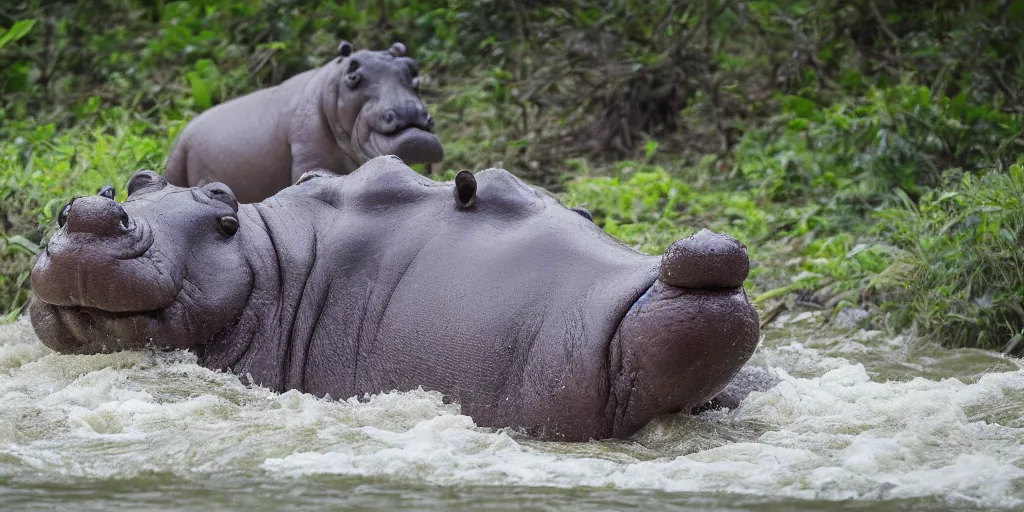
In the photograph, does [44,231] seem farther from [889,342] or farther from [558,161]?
[558,161]

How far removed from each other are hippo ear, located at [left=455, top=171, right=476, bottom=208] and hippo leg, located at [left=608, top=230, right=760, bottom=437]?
75 cm

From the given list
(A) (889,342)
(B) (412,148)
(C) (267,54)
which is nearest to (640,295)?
(A) (889,342)

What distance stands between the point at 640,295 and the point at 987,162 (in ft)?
14.3

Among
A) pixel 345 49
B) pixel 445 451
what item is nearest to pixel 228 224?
pixel 445 451

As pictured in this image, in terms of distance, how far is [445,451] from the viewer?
10.3 feet

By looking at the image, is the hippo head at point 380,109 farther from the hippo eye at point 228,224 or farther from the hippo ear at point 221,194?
the hippo eye at point 228,224

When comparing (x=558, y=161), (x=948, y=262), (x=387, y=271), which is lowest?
(x=558, y=161)

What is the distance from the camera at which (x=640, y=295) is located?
3242mm

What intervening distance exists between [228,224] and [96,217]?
0.42m

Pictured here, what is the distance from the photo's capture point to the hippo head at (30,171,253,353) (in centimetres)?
359

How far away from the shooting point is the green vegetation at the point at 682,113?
6164 mm

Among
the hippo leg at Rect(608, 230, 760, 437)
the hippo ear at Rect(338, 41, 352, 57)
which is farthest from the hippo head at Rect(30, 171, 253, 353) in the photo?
the hippo ear at Rect(338, 41, 352, 57)

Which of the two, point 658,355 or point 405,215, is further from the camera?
point 405,215

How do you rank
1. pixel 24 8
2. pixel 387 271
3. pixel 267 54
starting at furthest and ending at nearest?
pixel 24 8
pixel 267 54
pixel 387 271
